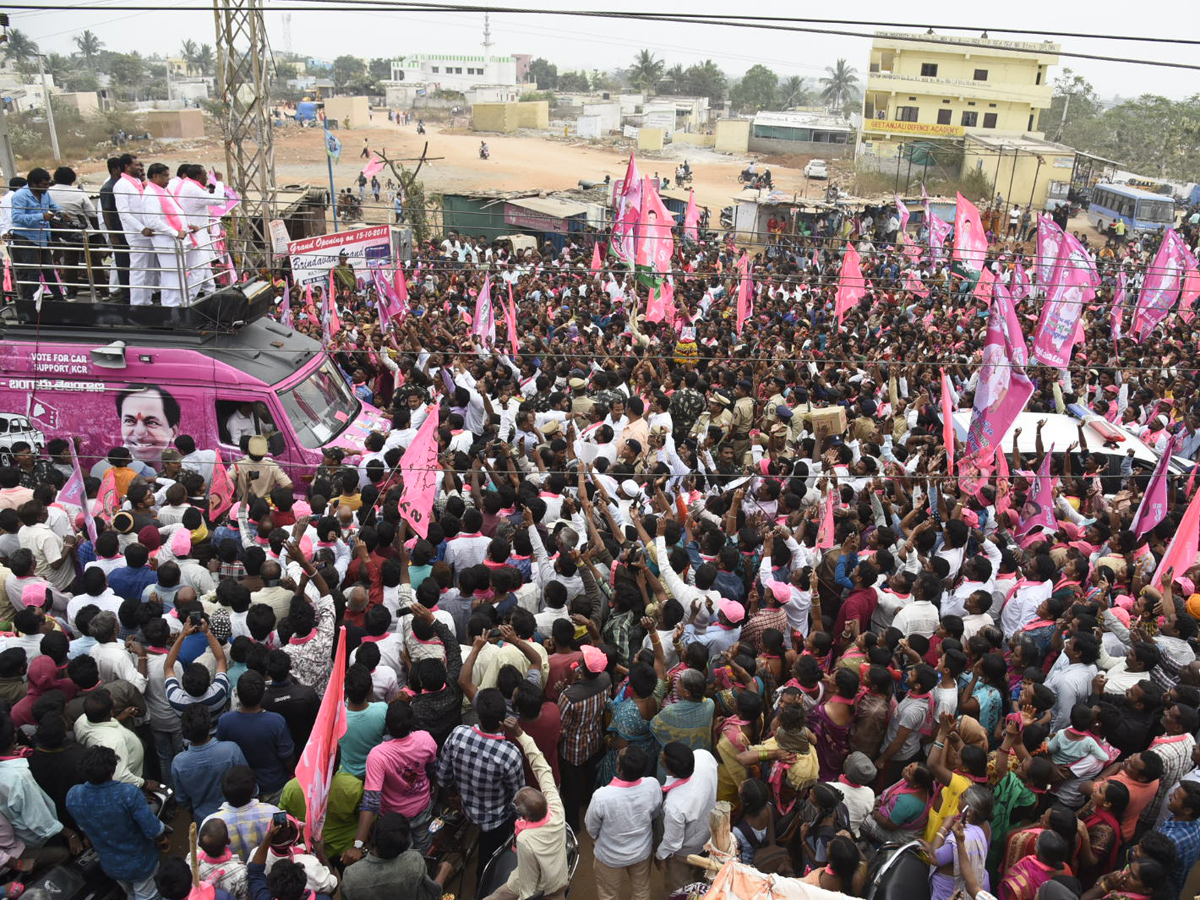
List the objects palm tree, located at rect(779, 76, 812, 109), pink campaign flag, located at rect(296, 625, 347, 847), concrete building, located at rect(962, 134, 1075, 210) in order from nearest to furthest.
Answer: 1. pink campaign flag, located at rect(296, 625, 347, 847)
2. concrete building, located at rect(962, 134, 1075, 210)
3. palm tree, located at rect(779, 76, 812, 109)

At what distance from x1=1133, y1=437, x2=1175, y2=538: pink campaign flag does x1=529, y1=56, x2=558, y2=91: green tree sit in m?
149

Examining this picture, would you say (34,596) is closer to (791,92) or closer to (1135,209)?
(1135,209)

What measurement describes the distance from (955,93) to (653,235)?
43.7 m

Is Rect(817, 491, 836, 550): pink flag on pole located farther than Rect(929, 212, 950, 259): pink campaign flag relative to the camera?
No

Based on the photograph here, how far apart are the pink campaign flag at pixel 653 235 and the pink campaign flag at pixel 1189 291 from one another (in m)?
7.52

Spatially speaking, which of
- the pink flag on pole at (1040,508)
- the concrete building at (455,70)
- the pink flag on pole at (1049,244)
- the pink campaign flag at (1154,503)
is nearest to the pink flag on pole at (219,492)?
the pink flag on pole at (1040,508)

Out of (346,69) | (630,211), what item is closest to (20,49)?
(346,69)

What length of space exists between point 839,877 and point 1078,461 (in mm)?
6753

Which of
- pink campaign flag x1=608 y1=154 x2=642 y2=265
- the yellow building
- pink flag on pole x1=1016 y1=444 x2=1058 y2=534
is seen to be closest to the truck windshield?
pink flag on pole x1=1016 y1=444 x2=1058 y2=534

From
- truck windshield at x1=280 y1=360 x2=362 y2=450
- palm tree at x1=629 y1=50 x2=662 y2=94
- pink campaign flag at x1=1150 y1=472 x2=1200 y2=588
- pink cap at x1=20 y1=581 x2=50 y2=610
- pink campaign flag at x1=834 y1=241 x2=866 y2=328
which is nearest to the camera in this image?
pink cap at x1=20 y1=581 x2=50 y2=610

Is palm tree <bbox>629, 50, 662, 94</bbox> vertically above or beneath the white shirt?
above

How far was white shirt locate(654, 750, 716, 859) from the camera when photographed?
4.57 meters

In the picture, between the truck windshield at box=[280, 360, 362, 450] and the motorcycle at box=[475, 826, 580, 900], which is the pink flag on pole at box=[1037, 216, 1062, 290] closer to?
the truck windshield at box=[280, 360, 362, 450]

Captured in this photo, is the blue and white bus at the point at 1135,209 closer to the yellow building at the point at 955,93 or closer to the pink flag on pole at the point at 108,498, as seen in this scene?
the yellow building at the point at 955,93
